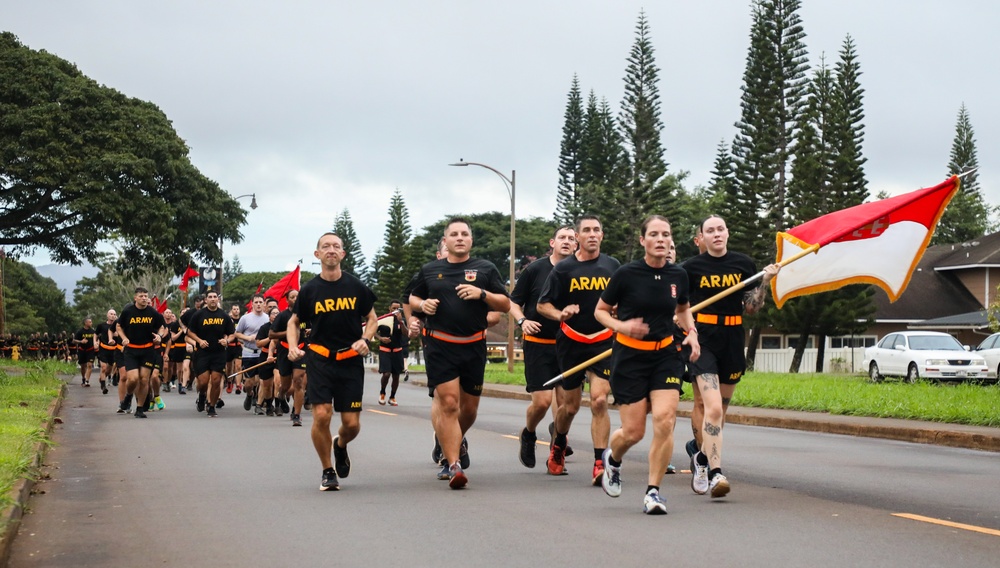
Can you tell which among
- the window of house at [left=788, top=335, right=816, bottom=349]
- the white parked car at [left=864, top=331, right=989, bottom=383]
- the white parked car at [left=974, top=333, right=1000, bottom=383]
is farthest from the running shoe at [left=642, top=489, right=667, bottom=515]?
the window of house at [left=788, top=335, right=816, bottom=349]

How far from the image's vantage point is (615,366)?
8938 mm

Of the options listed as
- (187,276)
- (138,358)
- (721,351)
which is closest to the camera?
(721,351)

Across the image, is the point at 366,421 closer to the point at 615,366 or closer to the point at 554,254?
the point at 554,254

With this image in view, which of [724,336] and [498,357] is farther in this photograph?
[498,357]

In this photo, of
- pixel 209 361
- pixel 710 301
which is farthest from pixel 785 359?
pixel 710 301

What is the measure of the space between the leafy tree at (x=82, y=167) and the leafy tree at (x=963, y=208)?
61276 millimetres

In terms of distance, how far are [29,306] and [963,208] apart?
2743 inches

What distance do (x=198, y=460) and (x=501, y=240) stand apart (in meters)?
85.4

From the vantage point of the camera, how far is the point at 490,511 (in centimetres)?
880

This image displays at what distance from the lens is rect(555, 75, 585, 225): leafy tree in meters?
86.1

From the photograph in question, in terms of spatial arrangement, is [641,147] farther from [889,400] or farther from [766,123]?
[889,400]

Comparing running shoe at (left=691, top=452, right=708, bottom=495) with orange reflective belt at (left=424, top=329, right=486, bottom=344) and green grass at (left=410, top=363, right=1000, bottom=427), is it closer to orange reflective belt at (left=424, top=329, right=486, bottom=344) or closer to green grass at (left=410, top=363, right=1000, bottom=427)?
orange reflective belt at (left=424, top=329, right=486, bottom=344)

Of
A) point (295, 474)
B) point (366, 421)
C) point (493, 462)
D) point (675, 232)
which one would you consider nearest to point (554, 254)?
point (493, 462)

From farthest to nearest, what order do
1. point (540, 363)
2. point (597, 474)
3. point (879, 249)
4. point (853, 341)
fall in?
point (853, 341) < point (879, 249) < point (540, 363) < point (597, 474)
